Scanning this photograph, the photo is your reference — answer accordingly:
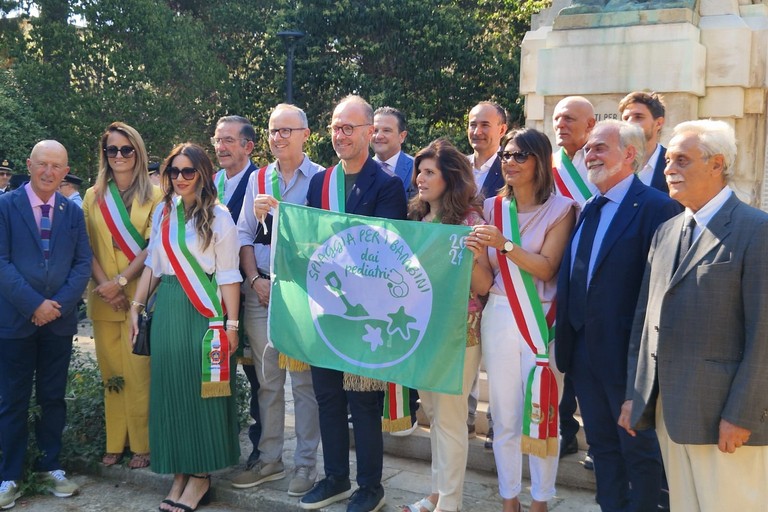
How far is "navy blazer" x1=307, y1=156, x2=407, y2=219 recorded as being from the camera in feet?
15.7

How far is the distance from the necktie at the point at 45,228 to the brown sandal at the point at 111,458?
1.47 metres

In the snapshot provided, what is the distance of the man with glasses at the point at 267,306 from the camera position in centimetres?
527

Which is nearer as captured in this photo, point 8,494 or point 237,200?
point 8,494

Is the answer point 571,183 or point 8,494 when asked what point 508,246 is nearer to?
point 571,183

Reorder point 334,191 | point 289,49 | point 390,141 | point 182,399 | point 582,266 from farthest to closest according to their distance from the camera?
1. point 289,49
2. point 390,141
3. point 182,399
4. point 334,191
5. point 582,266

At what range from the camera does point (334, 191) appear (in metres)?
4.97

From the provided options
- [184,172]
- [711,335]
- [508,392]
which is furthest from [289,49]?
[711,335]

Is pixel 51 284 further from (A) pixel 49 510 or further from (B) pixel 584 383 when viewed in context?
(B) pixel 584 383

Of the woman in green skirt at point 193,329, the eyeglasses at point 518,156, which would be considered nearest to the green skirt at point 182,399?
the woman in green skirt at point 193,329

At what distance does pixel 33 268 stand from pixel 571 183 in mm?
3396

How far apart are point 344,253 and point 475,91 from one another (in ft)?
65.2

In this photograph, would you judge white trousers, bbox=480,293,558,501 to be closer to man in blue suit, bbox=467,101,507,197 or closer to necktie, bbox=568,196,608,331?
necktie, bbox=568,196,608,331

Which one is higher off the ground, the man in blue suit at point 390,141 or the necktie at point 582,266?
the man in blue suit at point 390,141

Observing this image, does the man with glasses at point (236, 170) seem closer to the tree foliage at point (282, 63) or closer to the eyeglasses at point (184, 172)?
the eyeglasses at point (184, 172)
